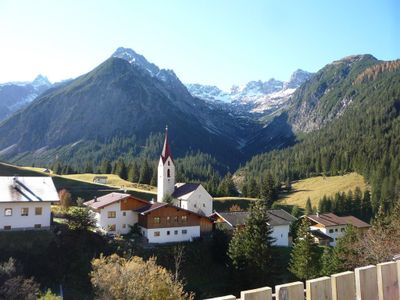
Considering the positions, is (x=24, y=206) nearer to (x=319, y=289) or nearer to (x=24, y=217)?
(x=24, y=217)

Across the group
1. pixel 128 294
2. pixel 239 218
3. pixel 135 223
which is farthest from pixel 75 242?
pixel 239 218

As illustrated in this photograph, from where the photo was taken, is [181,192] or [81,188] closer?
[181,192]

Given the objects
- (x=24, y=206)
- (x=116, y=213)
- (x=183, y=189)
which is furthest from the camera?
(x=183, y=189)

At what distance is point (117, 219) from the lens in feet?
187

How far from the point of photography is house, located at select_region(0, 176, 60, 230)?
4694cm

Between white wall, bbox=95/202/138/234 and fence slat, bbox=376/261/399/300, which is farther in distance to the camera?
white wall, bbox=95/202/138/234

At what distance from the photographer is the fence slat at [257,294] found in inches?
144

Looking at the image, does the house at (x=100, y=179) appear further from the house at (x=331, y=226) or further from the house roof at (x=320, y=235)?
the house roof at (x=320, y=235)

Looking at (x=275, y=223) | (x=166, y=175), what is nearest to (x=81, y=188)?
(x=166, y=175)

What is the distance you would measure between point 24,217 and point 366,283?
4942 centimetres

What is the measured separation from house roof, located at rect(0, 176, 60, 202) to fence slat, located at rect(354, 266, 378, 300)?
48.6 meters

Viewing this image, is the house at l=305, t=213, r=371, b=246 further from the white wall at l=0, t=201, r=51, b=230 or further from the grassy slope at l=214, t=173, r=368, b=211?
the white wall at l=0, t=201, r=51, b=230

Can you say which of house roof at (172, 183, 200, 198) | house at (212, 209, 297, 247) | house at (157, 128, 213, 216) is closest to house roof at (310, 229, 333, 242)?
house at (212, 209, 297, 247)

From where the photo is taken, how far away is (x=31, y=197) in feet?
160
